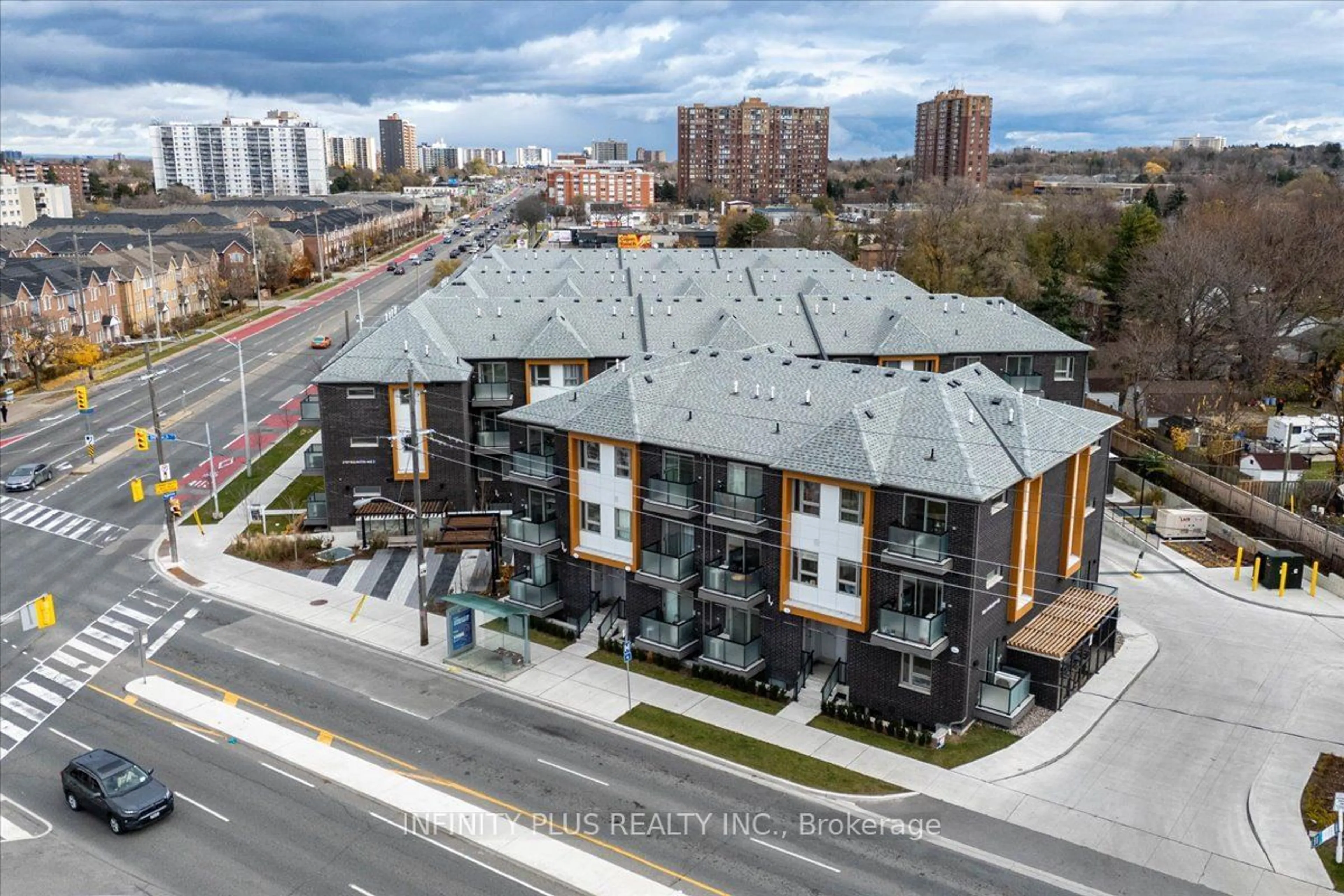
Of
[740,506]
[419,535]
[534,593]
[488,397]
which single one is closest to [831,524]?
[740,506]

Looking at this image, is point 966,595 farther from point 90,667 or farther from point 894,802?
point 90,667

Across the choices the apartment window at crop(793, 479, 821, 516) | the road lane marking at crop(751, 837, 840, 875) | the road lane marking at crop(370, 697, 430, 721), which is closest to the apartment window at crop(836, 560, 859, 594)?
the apartment window at crop(793, 479, 821, 516)

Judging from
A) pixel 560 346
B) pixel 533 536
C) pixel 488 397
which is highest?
pixel 560 346

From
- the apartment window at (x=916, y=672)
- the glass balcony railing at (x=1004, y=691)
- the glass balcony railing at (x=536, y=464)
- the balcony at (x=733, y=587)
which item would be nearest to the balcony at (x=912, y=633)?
the apartment window at (x=916, y=672)

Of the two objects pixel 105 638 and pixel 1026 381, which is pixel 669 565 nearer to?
pixel 105 638

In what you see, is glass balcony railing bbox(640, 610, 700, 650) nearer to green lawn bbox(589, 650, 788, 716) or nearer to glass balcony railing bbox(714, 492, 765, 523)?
green lawn bbox(589, 650, 788, 716)

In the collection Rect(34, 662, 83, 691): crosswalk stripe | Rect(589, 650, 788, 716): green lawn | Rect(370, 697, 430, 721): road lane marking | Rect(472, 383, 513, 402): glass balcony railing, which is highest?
Rect(472, 383, 513, 402): glass balcony railing

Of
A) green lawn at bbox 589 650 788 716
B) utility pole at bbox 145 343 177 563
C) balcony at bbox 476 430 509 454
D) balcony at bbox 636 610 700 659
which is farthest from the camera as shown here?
balcony at bbox 476 430 509 454
